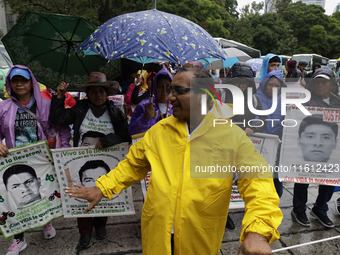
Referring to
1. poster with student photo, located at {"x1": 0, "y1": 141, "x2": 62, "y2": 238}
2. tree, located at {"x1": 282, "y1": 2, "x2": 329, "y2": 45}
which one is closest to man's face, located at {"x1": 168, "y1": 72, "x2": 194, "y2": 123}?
poster with student photo, located at {"x1": 0, "y1": 141, "x2": 62, "y2": 238}

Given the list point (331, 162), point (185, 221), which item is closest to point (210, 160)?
point (185, 221)

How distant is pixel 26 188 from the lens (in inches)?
112

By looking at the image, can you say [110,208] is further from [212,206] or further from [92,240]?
[212,206]

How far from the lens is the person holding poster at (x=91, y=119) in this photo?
2.88 metres

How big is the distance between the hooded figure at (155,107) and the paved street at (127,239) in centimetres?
119

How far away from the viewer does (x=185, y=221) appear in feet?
5.43

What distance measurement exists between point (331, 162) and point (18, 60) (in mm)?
3725

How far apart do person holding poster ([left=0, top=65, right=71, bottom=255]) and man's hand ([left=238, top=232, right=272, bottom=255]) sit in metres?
2.31

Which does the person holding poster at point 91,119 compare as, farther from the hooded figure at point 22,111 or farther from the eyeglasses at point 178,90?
the eyeglasses at point 178,90

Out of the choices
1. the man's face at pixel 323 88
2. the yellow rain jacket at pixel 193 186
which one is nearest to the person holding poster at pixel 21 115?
the yellow rain jacket at pixel 193 186

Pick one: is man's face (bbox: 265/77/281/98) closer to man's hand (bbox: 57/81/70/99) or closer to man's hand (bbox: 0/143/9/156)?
man's hand (bbox: 57/81/70/99)

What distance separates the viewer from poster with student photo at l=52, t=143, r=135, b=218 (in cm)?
290

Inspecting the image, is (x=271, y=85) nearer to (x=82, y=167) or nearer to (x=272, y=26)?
(x=82, y=167)

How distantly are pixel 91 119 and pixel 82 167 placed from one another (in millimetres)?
511
